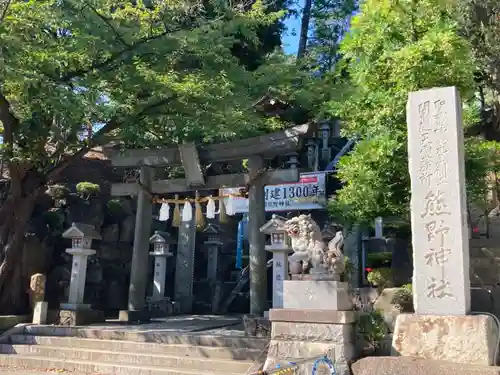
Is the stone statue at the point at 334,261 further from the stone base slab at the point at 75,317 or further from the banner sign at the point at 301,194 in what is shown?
the banner sign at the point at 301,194

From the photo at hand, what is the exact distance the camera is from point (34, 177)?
12.4m

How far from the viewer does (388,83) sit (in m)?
10.7

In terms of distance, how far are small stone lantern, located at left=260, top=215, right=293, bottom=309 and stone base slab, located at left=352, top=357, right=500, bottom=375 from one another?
5266mm

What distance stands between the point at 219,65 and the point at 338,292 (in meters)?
6.66

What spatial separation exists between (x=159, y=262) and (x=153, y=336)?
760cm

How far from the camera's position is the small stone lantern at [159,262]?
17.7m

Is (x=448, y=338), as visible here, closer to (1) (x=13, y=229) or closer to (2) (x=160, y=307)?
(1) (x=13, y=229)

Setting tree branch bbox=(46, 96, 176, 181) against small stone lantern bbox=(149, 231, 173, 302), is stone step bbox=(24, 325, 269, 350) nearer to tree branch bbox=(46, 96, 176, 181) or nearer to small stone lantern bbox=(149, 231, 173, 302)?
tree branch bbox=(46, 96, 176, 181)

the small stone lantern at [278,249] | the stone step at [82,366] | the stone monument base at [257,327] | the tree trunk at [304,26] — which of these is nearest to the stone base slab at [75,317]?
the stone step at [82,366]

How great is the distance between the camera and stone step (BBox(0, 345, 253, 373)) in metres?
8.99

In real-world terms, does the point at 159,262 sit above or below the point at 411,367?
above

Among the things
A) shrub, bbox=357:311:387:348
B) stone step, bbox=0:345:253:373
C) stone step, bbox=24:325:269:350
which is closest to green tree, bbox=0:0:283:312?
stone step, bbox=24:325:269:350

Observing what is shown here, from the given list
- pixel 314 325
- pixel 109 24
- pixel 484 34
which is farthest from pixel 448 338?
pixel 484 34

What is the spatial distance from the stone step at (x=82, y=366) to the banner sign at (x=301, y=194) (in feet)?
34.4
